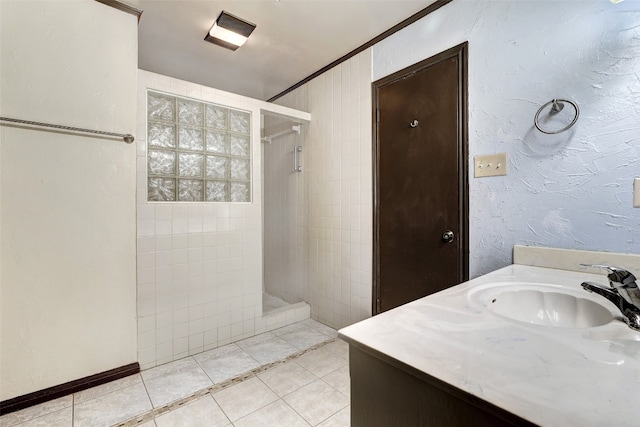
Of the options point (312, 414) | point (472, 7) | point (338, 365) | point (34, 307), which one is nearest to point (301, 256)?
point (338, 365)

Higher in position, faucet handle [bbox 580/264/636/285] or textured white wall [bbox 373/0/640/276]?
textured white wall [bbox 373/0/640/276]

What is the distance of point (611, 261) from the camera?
3.64 ft

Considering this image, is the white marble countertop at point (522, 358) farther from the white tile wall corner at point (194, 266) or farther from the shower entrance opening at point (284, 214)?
the shower entrance opening at point (284, 214)

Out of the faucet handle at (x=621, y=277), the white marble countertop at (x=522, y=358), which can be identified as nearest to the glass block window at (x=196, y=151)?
the white marble countertop at (x=522, y=358)

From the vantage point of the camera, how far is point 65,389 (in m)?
1.54

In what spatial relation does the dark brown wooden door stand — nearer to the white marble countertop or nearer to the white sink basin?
the white sink basin

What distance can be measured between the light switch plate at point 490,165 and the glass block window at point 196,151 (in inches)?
63.9

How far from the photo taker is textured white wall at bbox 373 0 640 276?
1.11 m

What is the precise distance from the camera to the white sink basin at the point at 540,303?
89 centimetres

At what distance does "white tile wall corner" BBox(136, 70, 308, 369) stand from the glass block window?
6 cm

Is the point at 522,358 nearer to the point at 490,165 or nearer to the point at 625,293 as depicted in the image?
the point at 625,293

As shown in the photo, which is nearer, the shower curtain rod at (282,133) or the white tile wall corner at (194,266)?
the white tile wall corner at (194,266)

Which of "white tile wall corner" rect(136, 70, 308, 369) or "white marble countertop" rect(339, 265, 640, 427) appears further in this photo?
"white tile wall corner" rect(136, 70, 308, 369)

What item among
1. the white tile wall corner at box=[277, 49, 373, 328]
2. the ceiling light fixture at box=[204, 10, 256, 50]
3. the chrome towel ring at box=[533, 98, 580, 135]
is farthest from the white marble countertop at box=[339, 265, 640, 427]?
the ceiling light fixture at box=[204, 10, 256, 50]
